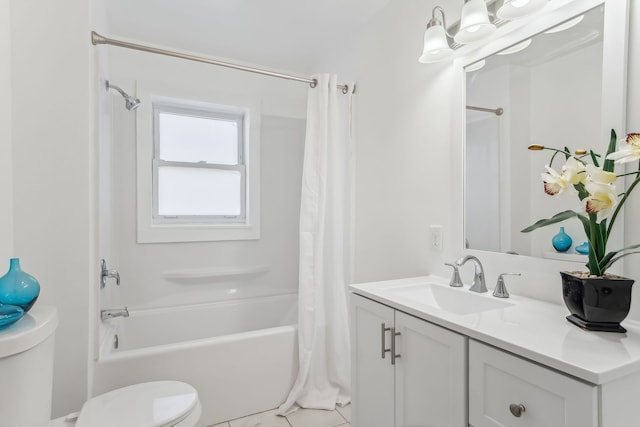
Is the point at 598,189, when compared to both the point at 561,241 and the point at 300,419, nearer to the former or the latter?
the point at 561,241

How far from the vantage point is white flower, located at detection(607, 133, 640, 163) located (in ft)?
2.49

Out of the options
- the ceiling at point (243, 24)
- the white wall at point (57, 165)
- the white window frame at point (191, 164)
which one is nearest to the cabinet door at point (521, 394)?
the white wall at point (57, 165)

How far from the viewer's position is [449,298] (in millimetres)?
1369

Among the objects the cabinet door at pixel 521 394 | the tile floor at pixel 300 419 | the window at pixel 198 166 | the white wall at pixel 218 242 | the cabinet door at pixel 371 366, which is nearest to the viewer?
the cabinet door at pixel 521 394

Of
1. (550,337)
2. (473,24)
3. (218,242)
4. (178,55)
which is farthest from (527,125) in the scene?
(218,242)

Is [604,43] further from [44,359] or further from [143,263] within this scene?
[143,263]

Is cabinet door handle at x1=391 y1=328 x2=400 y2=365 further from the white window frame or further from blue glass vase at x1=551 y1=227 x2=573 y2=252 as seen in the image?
the white window frame

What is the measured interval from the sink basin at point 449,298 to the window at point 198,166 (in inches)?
70.5

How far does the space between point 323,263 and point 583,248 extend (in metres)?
1.34

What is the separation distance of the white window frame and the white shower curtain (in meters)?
0.79

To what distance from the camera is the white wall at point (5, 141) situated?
49.9 inches

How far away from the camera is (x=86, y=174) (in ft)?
4.83

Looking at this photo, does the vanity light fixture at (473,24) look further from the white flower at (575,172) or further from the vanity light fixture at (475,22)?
the white flower at (575,172)

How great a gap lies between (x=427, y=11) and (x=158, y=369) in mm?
2263
